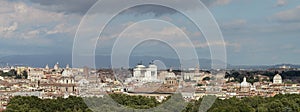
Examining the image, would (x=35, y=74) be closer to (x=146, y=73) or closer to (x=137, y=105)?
(x=146, y=73)

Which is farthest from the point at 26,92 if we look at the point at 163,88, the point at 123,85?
the point at 163,88

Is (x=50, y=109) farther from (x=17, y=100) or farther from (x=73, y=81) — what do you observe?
(x=73, y=81)

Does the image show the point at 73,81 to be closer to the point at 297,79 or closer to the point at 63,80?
the point at 63,80

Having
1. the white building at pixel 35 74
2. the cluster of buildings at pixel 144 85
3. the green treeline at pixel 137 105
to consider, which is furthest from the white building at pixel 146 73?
the white building at pixel 35 74

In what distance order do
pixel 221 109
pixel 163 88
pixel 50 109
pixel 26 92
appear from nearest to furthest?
1. pixel 221 109
2. pixel 50 109
3. pixel 163 88
4. pixel 26 92

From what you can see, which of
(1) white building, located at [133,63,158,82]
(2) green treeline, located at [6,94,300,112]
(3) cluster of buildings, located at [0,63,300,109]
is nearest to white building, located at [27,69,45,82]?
(3) cluster of buildings, located at [0,63,300,109]

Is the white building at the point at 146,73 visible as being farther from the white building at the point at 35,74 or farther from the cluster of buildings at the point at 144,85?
the white building at the point at 35,74

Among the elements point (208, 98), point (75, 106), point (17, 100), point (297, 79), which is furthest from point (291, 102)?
point (297, 79)

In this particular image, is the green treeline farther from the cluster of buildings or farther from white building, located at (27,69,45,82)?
white building, located at (27,69,45,82)

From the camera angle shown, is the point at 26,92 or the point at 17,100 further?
the point at 26,92

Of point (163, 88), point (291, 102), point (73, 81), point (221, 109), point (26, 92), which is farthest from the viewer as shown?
point (73, 81)
